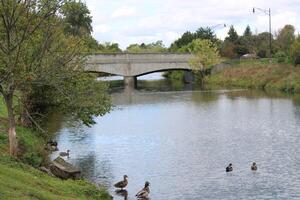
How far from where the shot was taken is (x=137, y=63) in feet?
416

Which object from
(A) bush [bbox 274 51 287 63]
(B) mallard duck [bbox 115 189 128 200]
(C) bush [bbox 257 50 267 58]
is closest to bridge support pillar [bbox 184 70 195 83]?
(C) bush [bbox 257 50 267 58]

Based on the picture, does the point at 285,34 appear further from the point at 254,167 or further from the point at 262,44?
the point at 254,167

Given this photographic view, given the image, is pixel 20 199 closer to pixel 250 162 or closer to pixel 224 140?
pixel 250 162

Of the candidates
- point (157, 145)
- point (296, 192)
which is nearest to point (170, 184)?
point (296, 192)

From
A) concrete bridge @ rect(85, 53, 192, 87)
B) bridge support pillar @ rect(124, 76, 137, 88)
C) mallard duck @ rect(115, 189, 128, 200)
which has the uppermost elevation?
concrete bridge @ rect(85, 53, 192, 87)

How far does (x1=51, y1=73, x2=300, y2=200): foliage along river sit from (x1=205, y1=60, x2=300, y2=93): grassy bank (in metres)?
25.0

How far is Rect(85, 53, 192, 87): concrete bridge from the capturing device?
124812 millimetres

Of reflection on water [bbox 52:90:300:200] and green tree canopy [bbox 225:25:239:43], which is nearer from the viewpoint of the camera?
reflection on water [bbox 52:90:300:200]

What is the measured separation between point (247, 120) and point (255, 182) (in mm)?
26854

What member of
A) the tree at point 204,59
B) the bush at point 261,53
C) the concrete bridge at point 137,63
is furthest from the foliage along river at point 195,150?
the bush at point 261,53

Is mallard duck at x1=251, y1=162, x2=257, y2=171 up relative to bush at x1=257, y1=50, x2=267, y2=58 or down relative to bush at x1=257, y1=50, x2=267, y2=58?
down

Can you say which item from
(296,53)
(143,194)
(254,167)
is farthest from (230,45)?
(143,194)

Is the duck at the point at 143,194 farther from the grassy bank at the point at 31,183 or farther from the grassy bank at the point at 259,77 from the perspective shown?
the grassy bank at the point at 259,77

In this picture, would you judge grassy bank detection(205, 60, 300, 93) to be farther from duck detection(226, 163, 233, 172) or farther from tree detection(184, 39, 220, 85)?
duck detection(226, 163, 233, 172)
